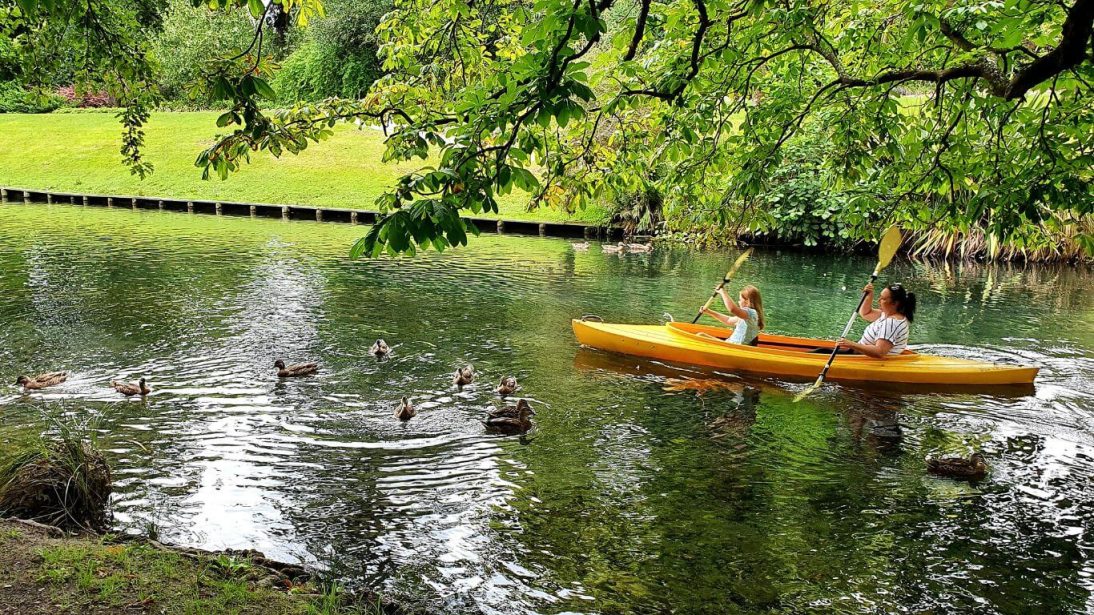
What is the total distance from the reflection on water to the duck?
196 mm

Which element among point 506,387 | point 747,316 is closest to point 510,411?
point 506,387

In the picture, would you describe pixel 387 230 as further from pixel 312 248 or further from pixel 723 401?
pixel 312 248

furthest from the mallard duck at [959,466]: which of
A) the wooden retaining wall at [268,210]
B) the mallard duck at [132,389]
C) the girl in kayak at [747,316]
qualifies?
the wooden retaining wall at [268,210]

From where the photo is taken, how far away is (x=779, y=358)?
Answer: 10.6 m

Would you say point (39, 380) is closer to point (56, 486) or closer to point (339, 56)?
point (56, 486)

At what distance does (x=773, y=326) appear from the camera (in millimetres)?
13867

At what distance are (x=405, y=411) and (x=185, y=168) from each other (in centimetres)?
3039

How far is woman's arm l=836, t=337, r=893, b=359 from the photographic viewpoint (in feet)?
34.4

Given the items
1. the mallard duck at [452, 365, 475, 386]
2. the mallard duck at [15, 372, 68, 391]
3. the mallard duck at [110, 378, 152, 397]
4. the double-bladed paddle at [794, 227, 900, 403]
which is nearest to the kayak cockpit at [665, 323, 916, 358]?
the double-bladed paddle at [794, 227, 900, 403]

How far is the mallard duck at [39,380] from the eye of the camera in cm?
873

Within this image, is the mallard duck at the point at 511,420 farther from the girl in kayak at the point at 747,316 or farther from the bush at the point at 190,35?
the bush at the point at 190,35

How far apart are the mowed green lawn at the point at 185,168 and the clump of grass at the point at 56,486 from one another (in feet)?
73.4

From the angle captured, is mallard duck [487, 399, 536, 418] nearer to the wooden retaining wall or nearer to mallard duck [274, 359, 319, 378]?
mallard duck [274, 359, 319, 378]

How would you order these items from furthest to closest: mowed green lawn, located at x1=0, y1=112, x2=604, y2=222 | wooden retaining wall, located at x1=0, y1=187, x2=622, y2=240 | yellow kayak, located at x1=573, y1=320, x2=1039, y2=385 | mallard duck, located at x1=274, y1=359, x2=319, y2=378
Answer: mowed green lawn, located at x1=0, y1=112, x2=604, y2=222, wooden retaining wall, located at x1=0, y1=187, x2=622, y2=240, yellow kayak, located at x1=573, y1=320, x2=1039, y2=385, mallard duck, located at x1=274, y1=359, x2=319, y2=378
